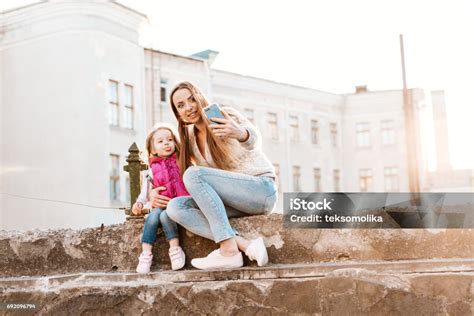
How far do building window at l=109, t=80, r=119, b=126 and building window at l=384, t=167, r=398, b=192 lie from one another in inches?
712

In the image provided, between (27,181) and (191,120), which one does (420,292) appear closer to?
(191,120)

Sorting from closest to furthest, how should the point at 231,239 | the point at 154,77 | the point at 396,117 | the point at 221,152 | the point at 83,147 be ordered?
the point at 231,239, the point at 221,152, the point at 83,147, the point at 154,77, the point at 396,117

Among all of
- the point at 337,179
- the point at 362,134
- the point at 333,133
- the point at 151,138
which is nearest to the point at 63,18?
the point at 333,133

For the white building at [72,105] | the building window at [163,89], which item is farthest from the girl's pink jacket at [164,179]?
the building window at [163,89]

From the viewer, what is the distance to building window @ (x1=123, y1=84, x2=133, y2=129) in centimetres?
2416

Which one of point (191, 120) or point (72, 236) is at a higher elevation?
point (191, 120)

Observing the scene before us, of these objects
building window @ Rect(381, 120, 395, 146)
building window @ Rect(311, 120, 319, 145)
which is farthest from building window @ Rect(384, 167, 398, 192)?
building window @ Rect(311, 120, 319, 145)

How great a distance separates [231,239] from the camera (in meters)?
3.69

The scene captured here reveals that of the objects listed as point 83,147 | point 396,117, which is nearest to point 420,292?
point 83,147

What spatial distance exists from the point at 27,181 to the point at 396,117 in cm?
2106

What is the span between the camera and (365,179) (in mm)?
37750

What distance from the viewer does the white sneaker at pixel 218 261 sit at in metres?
3.68

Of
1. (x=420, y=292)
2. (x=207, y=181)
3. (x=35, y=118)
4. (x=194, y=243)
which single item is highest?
(x=35, y=118)

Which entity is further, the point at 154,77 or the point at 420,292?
the point at 154,77
